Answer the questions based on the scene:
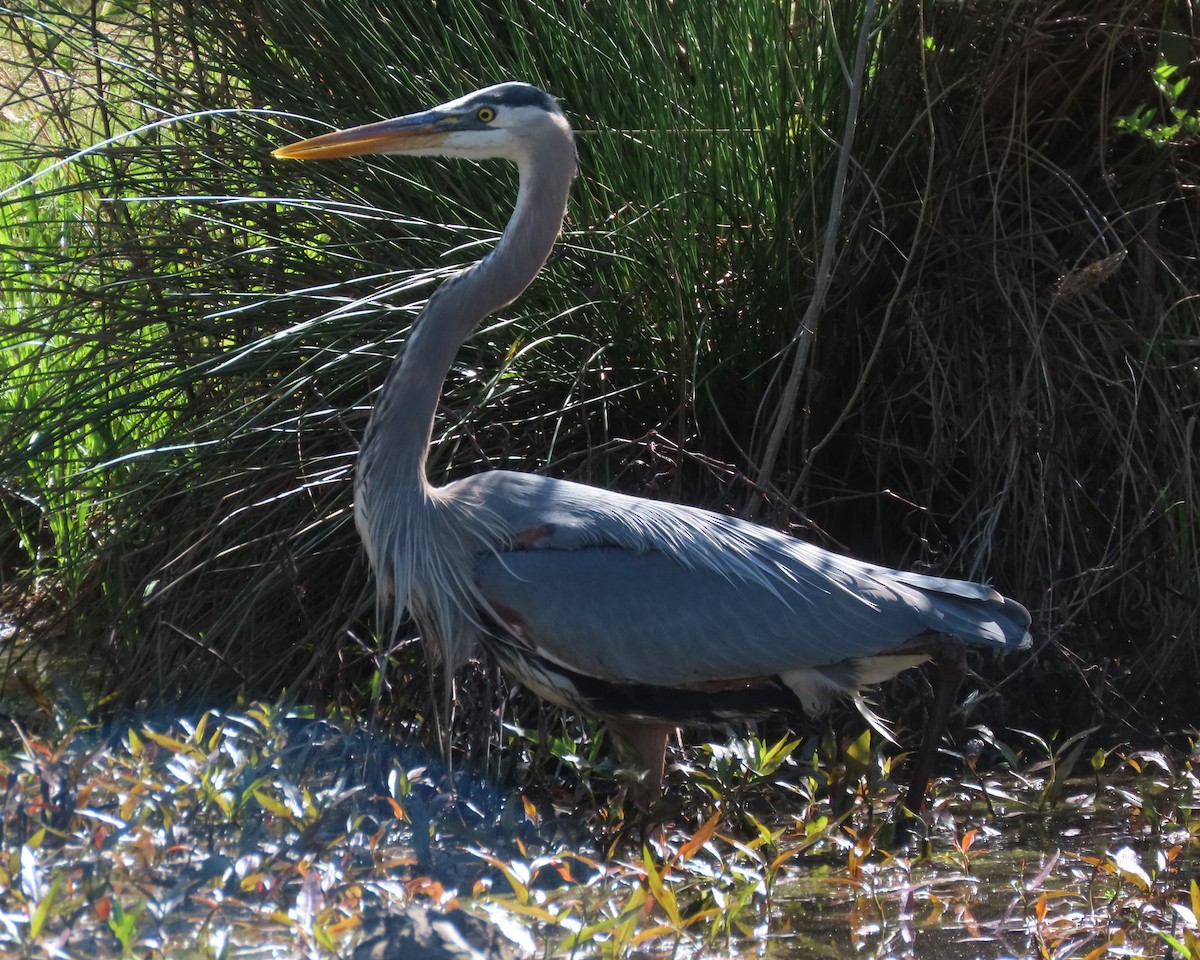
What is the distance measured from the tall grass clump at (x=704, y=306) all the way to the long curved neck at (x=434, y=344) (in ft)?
1.77

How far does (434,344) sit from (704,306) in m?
1.23

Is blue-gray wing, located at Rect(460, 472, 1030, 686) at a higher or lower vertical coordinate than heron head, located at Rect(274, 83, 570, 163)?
lower

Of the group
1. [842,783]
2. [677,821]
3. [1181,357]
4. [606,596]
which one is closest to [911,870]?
[842,783]

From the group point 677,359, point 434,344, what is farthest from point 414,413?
point 677,359

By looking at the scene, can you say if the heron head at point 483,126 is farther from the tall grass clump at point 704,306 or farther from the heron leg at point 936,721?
the heron leg at point 936,721

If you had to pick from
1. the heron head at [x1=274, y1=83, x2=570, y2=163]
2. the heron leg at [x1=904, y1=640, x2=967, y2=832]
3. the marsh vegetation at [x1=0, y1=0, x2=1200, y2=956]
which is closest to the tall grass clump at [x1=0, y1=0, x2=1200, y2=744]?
the marsh vegetation at [x1=0, y1=0, x2=1200, y2=956]

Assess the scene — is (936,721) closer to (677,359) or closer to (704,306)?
(677,359)

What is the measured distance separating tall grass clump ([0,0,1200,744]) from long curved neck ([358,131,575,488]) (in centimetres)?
54

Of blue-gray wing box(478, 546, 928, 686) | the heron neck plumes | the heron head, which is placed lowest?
blue-gray wing box(478, 546, 928, 686)

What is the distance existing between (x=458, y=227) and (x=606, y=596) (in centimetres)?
121

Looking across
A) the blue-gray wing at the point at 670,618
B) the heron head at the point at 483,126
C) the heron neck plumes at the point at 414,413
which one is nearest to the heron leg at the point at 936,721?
the blue-gray wing at the point at 670,618

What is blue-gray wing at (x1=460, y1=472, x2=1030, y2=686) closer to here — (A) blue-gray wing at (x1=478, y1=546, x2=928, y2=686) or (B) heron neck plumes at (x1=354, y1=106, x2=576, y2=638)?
(A) blue-gray wing at (x1=478, y1=546, x2=928, y2=686)

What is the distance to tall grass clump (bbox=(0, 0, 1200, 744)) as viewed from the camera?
3939 mm

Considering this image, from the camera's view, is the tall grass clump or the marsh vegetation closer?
the marsh vegetation
